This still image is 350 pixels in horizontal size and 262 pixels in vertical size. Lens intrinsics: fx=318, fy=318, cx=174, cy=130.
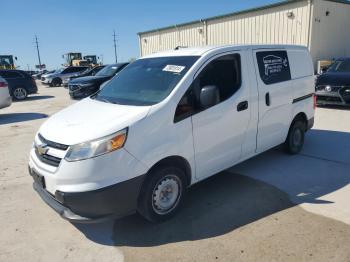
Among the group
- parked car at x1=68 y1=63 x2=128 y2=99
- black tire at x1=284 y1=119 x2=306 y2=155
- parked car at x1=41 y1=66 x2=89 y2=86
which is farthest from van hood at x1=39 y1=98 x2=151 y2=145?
parked car at x1=41 y1=66 x2=89 y2=86

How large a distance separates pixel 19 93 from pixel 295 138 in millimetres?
14915

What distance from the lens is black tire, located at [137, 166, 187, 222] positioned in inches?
128

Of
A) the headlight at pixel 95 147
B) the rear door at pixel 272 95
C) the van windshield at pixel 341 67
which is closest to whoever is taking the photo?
the headlight at pixel 95 147

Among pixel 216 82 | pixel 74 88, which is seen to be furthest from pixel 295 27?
pixel 216 82

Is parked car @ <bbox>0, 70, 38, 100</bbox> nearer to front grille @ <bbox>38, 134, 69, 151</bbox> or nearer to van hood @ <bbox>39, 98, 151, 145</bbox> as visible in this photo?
van hood @ <bbox>39, 98, 151, 145</bbox>

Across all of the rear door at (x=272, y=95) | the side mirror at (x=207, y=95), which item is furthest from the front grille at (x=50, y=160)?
the rear door at (x=272, y=95)

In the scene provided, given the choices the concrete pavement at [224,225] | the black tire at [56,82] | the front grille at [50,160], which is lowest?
the black tire at [56,82]

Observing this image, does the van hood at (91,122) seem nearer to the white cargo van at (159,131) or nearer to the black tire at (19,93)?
the white cargo van at (159,131)

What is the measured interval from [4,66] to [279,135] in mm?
39977

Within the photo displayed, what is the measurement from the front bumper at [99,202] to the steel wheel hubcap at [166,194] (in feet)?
0.98

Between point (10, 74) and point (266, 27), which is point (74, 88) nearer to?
point (10, 74)

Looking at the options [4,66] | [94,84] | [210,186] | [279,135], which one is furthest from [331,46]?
[4,66]

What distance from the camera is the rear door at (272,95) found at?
14.5ft

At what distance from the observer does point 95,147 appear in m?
2.91
